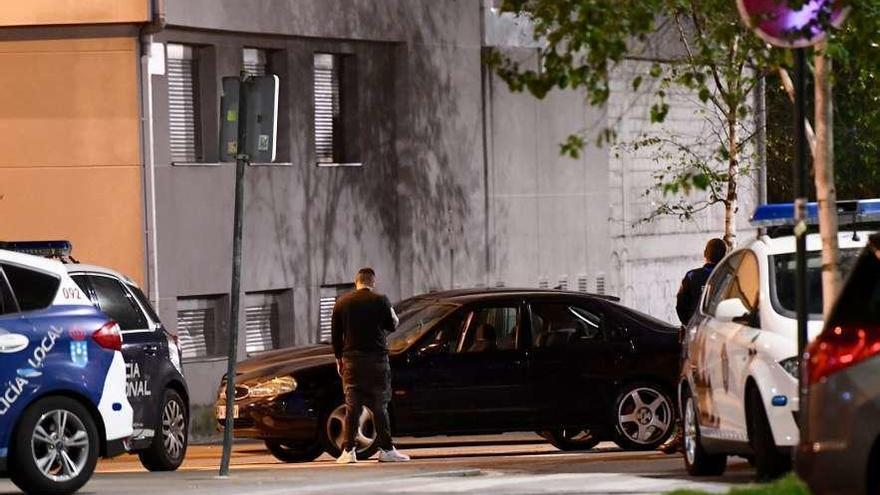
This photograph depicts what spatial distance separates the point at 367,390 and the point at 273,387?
3.95 feet

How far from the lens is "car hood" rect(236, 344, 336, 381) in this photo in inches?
784

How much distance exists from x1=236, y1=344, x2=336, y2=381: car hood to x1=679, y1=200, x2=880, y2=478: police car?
447 centimetres

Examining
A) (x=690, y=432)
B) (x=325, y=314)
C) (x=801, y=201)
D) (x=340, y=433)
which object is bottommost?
(x=340, y=433)

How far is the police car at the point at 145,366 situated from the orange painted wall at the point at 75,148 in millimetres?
6488

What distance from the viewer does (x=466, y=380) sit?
65.3ft

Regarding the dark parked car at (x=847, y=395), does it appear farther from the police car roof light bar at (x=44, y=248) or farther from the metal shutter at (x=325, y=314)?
the metal shutter at (x=325, y=314)

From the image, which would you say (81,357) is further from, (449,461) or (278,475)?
(449,461)

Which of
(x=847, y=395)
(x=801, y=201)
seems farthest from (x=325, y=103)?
(x=847, y=395)

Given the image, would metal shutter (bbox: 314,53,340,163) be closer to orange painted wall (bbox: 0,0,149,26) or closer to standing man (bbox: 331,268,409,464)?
orange painted wall (bbox: 0,0,149,26)

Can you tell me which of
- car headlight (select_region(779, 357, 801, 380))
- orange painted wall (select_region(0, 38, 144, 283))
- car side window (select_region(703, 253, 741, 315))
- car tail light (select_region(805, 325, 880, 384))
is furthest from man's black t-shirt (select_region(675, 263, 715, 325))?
car tail light (select_region(805, 325, 880, 384))

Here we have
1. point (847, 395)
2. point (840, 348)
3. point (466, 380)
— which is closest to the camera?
point (847, 395)

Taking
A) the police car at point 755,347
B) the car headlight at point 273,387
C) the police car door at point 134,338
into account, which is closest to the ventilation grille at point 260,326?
the car headlight at point 273,387

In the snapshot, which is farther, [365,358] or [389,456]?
[389,456]

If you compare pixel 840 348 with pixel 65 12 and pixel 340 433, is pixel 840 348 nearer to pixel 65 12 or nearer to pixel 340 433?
pixel 340 433
